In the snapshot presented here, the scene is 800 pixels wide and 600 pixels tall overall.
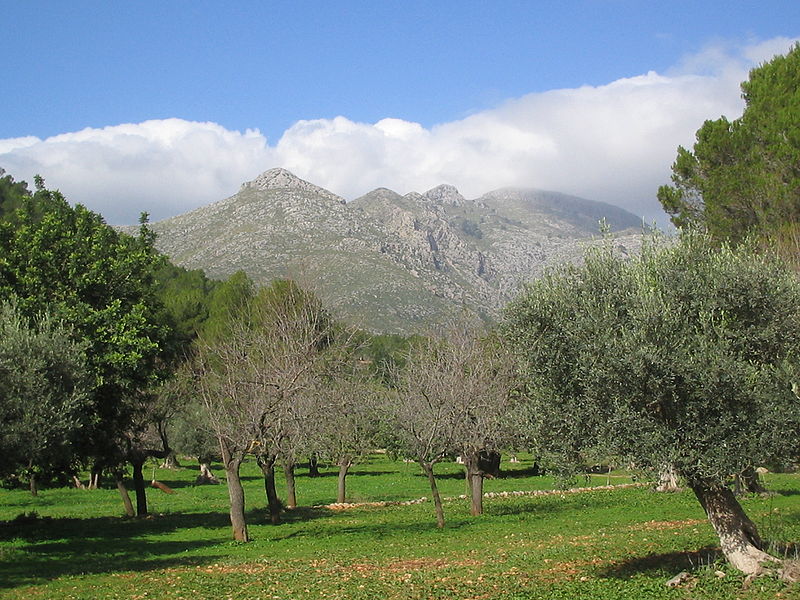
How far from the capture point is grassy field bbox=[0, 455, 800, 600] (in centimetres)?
1706

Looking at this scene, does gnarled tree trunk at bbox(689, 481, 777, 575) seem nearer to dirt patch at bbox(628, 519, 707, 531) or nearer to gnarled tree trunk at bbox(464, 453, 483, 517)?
dirt patch at bbox(628, 519, 707, 531)

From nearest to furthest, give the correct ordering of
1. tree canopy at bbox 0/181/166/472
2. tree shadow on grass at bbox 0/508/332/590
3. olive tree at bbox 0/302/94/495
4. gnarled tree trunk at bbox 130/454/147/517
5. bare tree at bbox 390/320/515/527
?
olive tree at bbox 0/302/94/495 < tree shadow on grass at bbox 0/508/332/590 < tree canopy at bbox 0/181/166/472 < bare tree at bbox 390/320/515/527 < gnarled tree trunk at bbox 130/454/147/517

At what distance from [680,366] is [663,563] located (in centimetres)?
663

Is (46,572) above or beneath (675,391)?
beneath

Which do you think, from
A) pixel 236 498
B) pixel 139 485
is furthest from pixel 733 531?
pixel 139 485

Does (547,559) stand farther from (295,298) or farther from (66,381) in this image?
(295,298)

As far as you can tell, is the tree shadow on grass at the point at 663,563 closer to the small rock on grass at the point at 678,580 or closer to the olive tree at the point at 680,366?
the small rock on grass at the point at 678,580

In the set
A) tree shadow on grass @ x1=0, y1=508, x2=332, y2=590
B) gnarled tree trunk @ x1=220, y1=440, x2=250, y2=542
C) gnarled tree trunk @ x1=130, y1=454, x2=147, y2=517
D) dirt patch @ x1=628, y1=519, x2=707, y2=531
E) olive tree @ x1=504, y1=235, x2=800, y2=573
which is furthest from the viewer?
gnarled tree trunk @ x1=130, y1=454, x2=147, y2=517

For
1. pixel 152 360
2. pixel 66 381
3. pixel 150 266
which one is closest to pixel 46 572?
pixel 66 381

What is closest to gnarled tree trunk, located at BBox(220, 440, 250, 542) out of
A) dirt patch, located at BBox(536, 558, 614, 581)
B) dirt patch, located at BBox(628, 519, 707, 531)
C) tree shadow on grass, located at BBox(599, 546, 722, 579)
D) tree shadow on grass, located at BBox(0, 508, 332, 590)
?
tree shadow on grass, located at BBox(0, 508, 332, 590)

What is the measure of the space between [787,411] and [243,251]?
17142cm

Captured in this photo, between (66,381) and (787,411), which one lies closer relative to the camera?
(787,411)

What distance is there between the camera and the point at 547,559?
20.6 m

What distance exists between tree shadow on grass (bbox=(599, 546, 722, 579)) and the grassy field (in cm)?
8
